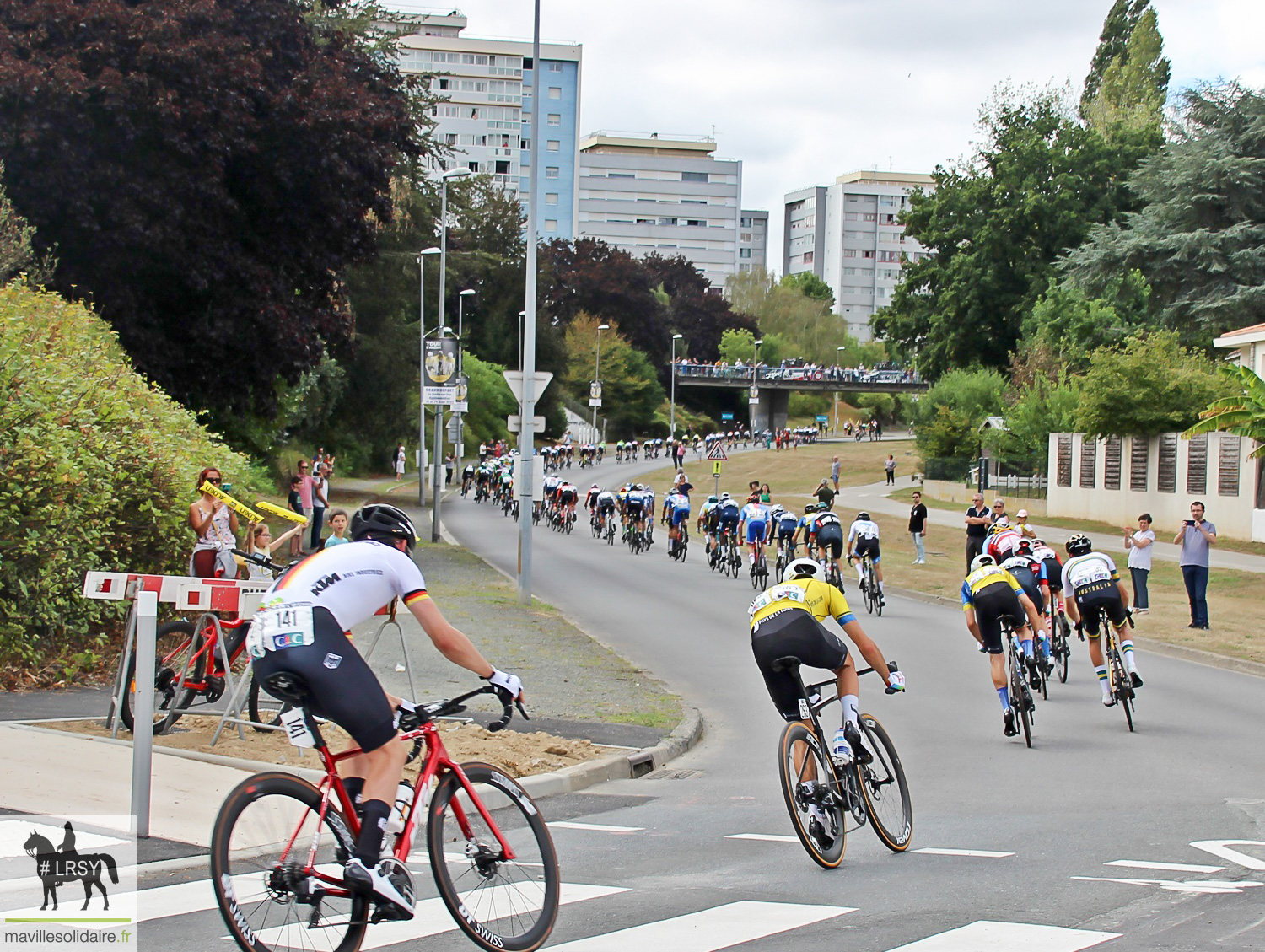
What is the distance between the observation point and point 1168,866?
7.16 metres

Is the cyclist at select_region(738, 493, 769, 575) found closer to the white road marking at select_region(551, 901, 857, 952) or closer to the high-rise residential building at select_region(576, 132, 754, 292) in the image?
the white road marking at select_region(551, 901, 857, 952)

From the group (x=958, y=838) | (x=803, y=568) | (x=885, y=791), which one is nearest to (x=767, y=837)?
(x=885, y=791)

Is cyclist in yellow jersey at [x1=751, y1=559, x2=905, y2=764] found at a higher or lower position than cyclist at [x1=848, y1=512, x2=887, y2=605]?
higher

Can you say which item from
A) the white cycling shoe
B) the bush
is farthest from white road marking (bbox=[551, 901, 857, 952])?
the bush

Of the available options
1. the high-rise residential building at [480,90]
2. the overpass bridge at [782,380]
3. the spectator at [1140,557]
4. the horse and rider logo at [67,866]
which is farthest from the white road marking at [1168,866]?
the high-rise residential building at [480,90]

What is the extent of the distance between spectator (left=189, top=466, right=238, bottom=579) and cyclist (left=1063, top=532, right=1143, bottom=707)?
306 inches

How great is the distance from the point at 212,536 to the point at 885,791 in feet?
24.6

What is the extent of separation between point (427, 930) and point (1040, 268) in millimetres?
65770

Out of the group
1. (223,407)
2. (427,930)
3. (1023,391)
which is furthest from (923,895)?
(1023,391)

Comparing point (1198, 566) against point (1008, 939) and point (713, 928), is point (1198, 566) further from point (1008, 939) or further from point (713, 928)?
point (713, 928)

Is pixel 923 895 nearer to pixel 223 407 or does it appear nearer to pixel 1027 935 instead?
pixel 1027 935

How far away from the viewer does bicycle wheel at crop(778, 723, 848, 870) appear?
7.02 meters

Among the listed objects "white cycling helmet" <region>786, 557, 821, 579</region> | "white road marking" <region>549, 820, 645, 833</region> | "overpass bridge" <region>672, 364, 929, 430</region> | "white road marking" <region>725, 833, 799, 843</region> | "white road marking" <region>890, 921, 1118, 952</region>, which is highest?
"overpass bridge" <region>672, 364, 929, 430</region>

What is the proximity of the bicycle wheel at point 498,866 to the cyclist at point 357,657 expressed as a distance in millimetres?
247
